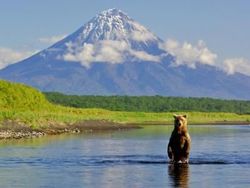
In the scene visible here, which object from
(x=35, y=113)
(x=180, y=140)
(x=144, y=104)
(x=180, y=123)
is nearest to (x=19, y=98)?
(x=35, y=113)

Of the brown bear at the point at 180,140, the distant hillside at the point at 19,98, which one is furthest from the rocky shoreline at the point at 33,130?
the brown bear at the point at 180,140

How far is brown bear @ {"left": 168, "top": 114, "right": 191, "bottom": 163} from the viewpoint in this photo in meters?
36.7

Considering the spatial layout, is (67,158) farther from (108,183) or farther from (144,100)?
(144,100)

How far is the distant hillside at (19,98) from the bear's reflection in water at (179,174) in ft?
192

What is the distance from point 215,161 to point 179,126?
4513 millimetres

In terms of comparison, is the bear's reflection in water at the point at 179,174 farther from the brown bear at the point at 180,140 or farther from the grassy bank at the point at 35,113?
the grassy bank at the point at 35,113

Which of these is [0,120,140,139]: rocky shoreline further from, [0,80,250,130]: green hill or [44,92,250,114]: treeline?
[44,92,250,114]: treeline

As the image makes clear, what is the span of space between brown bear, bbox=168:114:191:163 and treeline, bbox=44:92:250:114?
122830mm

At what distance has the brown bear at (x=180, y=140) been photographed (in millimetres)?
36688

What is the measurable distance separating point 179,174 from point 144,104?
150 m

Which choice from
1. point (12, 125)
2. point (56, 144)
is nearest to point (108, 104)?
point (12, 125)

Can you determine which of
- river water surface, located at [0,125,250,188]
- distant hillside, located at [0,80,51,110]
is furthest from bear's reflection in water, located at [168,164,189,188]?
distant hillside, located at [0,80,51,110]

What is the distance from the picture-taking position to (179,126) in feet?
120

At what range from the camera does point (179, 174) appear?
3278 cm
